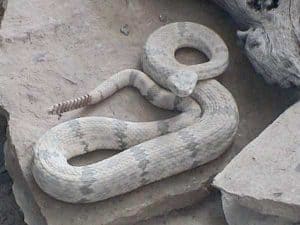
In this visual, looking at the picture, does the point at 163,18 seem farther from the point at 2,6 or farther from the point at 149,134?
the point at 2,6

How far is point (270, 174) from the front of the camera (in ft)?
13.5

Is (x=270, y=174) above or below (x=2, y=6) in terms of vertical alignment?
above

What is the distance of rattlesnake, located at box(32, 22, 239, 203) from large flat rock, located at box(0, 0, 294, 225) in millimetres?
99

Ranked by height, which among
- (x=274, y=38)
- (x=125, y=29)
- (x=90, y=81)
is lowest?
(x=90, y=81)

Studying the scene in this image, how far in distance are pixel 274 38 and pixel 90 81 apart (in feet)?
4.31

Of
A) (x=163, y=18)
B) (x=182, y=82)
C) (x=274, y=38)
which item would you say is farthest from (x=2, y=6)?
(x=274, y=38)

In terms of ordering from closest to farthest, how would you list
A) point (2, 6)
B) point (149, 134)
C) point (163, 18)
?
point (149, 134), point (163, 18), point (2, 6)

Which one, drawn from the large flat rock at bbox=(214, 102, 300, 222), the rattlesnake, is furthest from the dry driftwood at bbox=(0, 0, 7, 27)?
the large flat rock at bbox=(214, 102, 300, 222)

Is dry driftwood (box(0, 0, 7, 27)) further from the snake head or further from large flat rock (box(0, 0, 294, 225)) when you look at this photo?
the snake head

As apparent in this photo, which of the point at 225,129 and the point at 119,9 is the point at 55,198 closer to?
the point at 225,129

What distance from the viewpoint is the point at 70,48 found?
512 centimetres

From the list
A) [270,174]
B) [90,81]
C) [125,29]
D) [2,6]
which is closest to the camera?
[270,174]

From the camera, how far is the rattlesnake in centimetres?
429

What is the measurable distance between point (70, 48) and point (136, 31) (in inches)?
20.8
